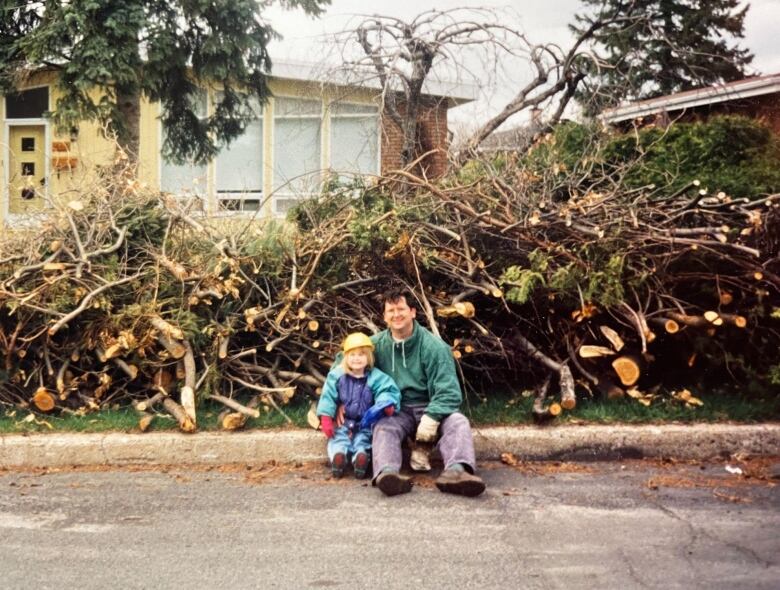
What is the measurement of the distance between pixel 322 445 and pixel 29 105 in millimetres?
13287

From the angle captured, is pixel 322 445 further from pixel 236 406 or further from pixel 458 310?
pixel 458 310

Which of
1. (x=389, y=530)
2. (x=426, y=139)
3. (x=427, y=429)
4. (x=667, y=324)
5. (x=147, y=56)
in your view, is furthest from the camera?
(x=426, y=139)

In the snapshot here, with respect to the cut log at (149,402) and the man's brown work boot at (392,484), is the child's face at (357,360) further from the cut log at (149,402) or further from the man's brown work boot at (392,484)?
the cut log at (149,402)

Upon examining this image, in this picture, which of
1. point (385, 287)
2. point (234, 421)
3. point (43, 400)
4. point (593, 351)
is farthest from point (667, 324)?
point (43, 400)

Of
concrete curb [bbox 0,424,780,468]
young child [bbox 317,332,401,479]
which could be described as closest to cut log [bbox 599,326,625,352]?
concrete curb [bbox 0,424,780,468]

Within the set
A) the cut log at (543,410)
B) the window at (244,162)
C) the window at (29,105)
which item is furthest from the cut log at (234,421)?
the window at (29,105)

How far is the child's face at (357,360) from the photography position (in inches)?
225

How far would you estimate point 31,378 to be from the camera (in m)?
6.90

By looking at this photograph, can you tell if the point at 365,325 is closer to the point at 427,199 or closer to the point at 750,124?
the point at 427,199

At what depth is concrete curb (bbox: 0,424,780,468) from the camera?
588cm

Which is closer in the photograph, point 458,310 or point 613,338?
point 613,338

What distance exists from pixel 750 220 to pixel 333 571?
397 centimetres

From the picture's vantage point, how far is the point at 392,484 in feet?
16.6

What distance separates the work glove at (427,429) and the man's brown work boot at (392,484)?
0.44 meters
